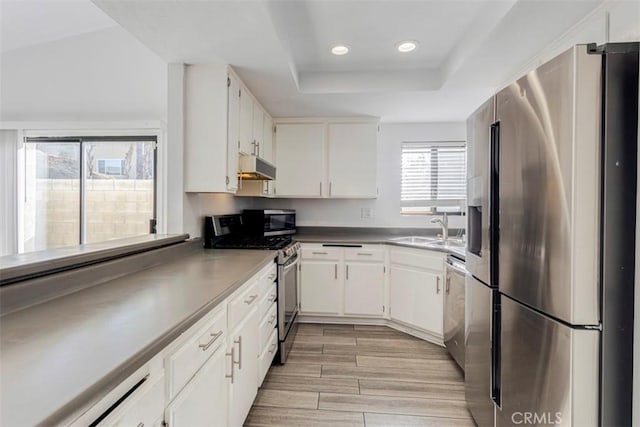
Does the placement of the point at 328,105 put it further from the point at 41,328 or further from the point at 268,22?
the point at 41,328

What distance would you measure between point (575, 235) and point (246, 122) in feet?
7.36

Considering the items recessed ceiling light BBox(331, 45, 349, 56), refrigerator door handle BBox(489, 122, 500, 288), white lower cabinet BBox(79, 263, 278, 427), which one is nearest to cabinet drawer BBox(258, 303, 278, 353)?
white lower cabinet BBox(79, 263, 278, 427)

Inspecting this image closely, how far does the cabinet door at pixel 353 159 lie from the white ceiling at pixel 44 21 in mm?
2525

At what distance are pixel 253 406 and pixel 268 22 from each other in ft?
7.30

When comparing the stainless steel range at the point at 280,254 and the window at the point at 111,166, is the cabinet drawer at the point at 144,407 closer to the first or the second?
the stainless steel range at the point at 280,254

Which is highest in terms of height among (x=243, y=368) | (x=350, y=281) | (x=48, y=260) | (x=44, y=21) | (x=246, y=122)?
(x=44, y=21)

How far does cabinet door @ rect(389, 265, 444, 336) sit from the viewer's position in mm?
2613

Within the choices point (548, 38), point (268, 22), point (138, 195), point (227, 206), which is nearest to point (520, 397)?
point (548, 38)

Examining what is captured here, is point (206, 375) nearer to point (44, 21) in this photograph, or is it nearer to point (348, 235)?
point (348, 235)

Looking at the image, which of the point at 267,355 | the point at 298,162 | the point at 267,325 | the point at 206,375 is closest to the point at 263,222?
the point at 298,162

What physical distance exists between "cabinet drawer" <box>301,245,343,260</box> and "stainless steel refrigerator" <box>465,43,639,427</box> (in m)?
1.92

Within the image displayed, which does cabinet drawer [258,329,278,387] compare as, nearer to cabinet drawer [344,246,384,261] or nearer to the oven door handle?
the oven door handle

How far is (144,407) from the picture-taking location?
753 millimetres

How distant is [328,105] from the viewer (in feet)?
9.51
